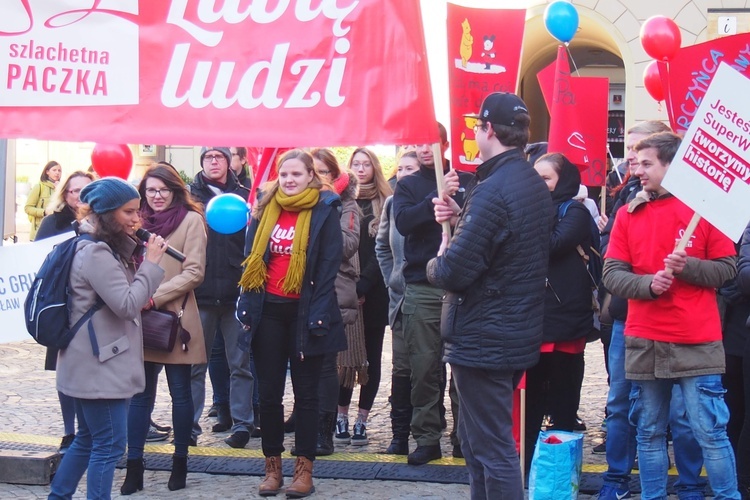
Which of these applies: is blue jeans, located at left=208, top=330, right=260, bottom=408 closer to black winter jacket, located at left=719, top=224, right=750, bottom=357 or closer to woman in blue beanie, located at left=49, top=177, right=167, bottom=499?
woman in blue beanie, located at left=49, top=177, right=167, bottom=499

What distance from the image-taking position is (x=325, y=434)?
6.77 metres

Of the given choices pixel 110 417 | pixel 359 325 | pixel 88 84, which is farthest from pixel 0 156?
pixel 359 325

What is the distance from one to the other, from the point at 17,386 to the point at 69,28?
16.2 feet

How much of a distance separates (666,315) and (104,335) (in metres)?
2.66

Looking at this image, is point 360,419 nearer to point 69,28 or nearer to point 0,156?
point 0,156

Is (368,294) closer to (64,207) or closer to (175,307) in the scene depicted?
(175,307)

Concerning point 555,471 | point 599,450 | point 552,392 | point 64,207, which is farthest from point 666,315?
point 64,207

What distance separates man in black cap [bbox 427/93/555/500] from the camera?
4.53 metres

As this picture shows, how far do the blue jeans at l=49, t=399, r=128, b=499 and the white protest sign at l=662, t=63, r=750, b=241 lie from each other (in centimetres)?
280

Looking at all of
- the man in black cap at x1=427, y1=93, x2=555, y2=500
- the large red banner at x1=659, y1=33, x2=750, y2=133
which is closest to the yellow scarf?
the man in black cap at x1=427, y1=93, x2=555, y2=500

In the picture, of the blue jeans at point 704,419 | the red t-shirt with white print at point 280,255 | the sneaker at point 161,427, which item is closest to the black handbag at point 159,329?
the red t-shirt with white print at point 280,255

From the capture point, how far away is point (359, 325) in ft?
23.7

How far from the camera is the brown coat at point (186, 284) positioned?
6.05m

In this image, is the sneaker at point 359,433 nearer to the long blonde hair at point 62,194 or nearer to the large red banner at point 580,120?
the large red banner at point 580,120
